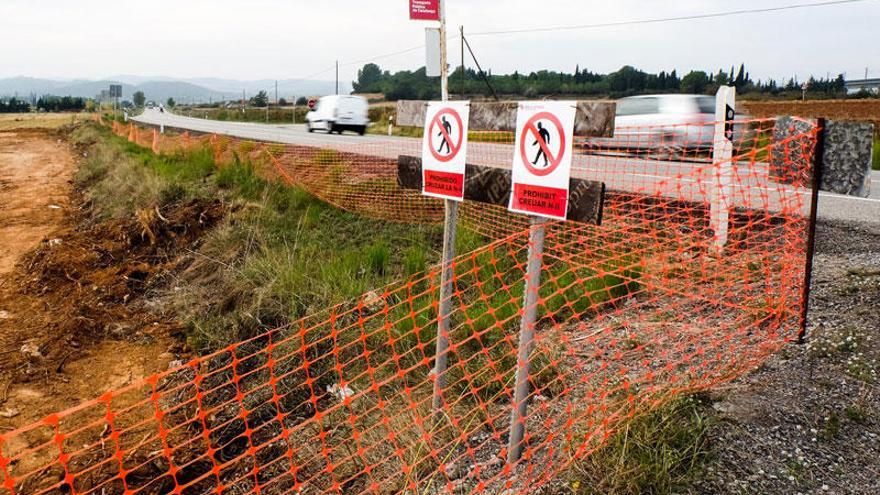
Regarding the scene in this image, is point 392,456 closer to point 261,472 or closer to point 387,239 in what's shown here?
point 261,472

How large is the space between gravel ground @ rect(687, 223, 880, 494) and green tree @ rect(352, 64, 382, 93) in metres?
61.8

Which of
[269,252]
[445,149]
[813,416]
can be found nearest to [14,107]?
[269,252]

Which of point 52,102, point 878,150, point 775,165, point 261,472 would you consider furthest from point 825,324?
point 52,102

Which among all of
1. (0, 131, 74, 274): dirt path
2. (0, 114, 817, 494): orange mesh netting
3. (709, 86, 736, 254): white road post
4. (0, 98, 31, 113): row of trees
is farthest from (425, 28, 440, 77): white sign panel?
(0, 98, 31, 113): row of trees

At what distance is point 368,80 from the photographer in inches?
2980

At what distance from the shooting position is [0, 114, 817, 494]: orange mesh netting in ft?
9.79

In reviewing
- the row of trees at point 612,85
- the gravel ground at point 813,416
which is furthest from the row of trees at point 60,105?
the gravel ground at point 813,416

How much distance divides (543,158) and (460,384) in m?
1.65

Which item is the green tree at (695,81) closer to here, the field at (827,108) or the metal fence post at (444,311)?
the field at (827,108)

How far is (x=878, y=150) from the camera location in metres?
11.9

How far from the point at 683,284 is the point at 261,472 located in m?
3.08

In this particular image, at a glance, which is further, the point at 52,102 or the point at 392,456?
the point at 52,102

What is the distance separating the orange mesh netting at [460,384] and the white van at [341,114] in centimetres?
1823

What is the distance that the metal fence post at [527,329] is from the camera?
2.72m
